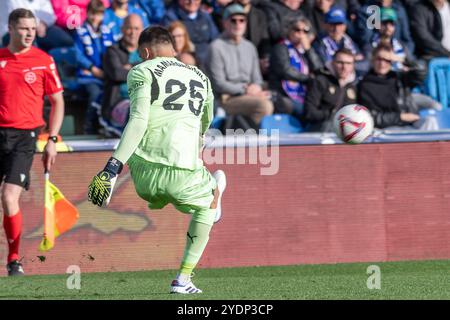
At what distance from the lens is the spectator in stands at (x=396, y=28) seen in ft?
51.7

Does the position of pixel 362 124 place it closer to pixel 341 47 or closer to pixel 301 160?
pixel 301 160

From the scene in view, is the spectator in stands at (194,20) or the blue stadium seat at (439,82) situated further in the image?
the blue stadium seat at (439,82)

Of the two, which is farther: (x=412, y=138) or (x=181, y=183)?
(x=412, y=138)

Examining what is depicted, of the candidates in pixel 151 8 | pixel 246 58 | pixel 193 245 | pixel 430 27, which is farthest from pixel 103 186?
pixel 430 27

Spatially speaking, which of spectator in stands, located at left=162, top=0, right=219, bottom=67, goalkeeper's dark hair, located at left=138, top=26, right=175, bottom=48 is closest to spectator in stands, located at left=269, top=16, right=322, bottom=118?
spectator in stands, located at left=162, top=0, right=219, bottom=67

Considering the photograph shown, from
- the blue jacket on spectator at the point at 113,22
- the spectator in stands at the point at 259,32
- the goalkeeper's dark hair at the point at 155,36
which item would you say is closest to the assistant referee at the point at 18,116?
the goalkeeper's dark hair at the point at 155,36

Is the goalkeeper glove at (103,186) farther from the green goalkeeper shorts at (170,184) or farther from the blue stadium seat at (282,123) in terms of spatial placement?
the blue stadium seat at (282,123)

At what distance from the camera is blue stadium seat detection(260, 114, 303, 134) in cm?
1355

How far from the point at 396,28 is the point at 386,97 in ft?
7.38

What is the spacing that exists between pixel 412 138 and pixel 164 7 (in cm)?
431

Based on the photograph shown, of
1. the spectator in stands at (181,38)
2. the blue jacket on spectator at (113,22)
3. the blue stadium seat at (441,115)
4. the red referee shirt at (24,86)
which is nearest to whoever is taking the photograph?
the red referee shirt at (24,86)

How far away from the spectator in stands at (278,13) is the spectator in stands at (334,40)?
1.50ft

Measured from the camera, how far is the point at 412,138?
12.2 meters
